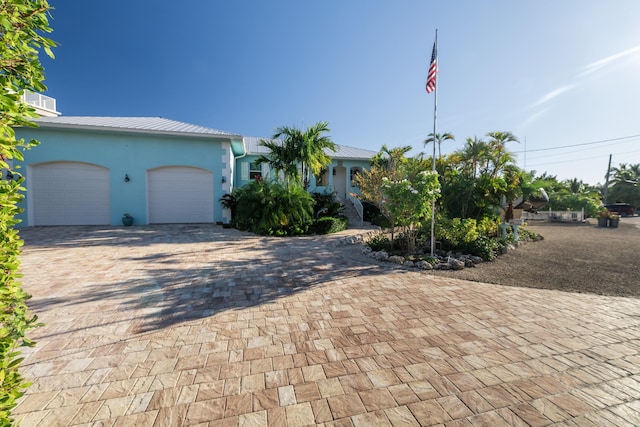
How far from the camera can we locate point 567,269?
6.14m

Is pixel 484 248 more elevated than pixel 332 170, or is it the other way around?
pixel 332 170

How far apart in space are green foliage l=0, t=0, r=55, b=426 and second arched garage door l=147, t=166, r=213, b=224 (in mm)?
11758

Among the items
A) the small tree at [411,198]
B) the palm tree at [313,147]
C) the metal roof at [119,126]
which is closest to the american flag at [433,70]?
the small tree at [411,198]

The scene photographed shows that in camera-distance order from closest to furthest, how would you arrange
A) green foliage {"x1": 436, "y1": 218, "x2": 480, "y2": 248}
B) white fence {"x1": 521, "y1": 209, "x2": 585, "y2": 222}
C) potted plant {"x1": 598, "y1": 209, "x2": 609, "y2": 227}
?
1. green foliage {"x1": 436, "y1": 218, "x2": 480, "y2": 248}
2. potted plant {"x1": 598, "y1": 209, "x2": 609, "y2": 227}
3. white fence {"x1": 521, "y1": 209, "x2": 585, "y2": 222}

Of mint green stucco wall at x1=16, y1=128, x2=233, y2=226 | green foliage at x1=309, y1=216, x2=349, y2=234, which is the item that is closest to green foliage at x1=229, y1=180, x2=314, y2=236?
green foliage at x1=309, y1=216, x2=349, y2=234

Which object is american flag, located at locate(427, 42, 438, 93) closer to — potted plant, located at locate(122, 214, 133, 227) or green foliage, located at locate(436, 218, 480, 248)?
green foliage, located at locate(436, 218, 480, 248)

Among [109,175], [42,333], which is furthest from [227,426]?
[109,175]

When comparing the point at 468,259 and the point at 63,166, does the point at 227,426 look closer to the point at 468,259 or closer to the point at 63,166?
the point at 468,259

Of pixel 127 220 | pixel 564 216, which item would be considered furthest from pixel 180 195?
pixel 564 216

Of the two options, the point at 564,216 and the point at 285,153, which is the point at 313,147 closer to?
the point at 285,153

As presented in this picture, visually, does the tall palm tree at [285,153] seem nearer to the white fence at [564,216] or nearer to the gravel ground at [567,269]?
the gravel ground at [567,269]

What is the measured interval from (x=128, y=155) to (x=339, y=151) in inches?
508

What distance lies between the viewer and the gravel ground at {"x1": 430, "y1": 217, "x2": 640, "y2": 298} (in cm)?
509

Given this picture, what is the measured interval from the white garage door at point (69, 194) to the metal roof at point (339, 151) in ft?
26.0
